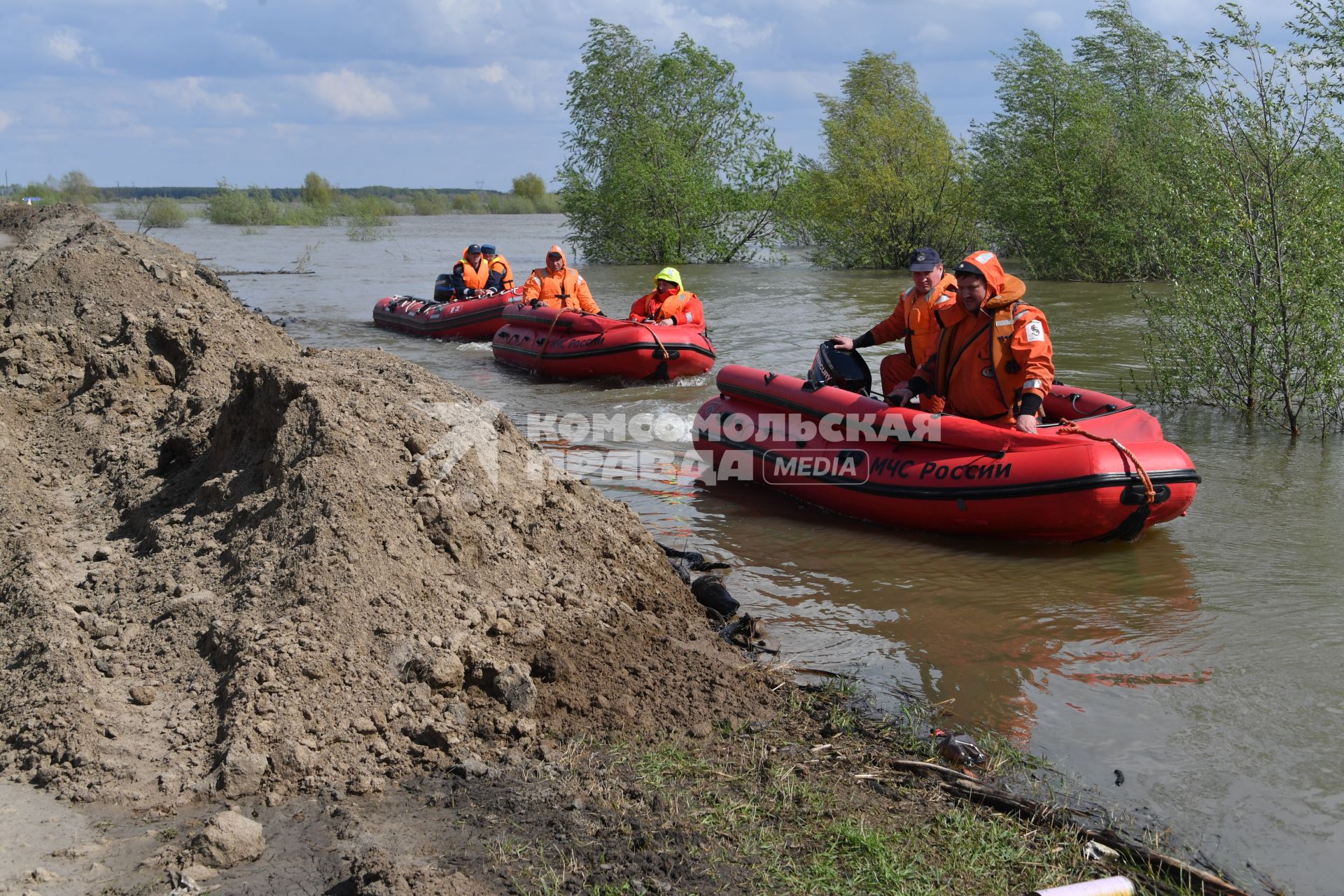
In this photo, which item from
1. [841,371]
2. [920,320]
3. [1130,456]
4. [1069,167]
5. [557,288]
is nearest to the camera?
[1130,456]

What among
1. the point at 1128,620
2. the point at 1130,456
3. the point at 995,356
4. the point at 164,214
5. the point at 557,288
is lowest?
the point at 1128,620

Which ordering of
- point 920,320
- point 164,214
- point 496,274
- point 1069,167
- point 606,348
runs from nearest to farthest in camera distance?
point 920,320
point 606,348
point 496,274
point 1069,167
point 164,214

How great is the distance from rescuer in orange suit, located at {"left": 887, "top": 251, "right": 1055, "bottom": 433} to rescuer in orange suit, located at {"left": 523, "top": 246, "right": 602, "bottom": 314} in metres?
7.14

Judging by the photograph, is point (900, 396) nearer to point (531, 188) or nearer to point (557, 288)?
point (557, 288)

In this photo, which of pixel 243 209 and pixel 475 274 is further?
pixel 243 209

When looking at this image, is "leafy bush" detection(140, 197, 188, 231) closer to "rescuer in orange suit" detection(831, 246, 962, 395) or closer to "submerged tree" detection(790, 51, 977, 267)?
"submerged tree" detection(790, 51, 977, 267)

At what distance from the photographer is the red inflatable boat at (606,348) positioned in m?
11.6

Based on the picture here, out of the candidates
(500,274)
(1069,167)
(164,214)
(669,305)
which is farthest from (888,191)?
(164,214)

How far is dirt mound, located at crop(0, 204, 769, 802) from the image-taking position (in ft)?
10.6

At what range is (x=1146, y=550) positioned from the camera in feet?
20.5

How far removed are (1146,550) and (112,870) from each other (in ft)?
17.8

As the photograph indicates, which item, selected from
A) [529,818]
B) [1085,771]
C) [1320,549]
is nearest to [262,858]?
[529,818]

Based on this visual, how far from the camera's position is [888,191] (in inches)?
953

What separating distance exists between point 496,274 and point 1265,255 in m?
10.1
